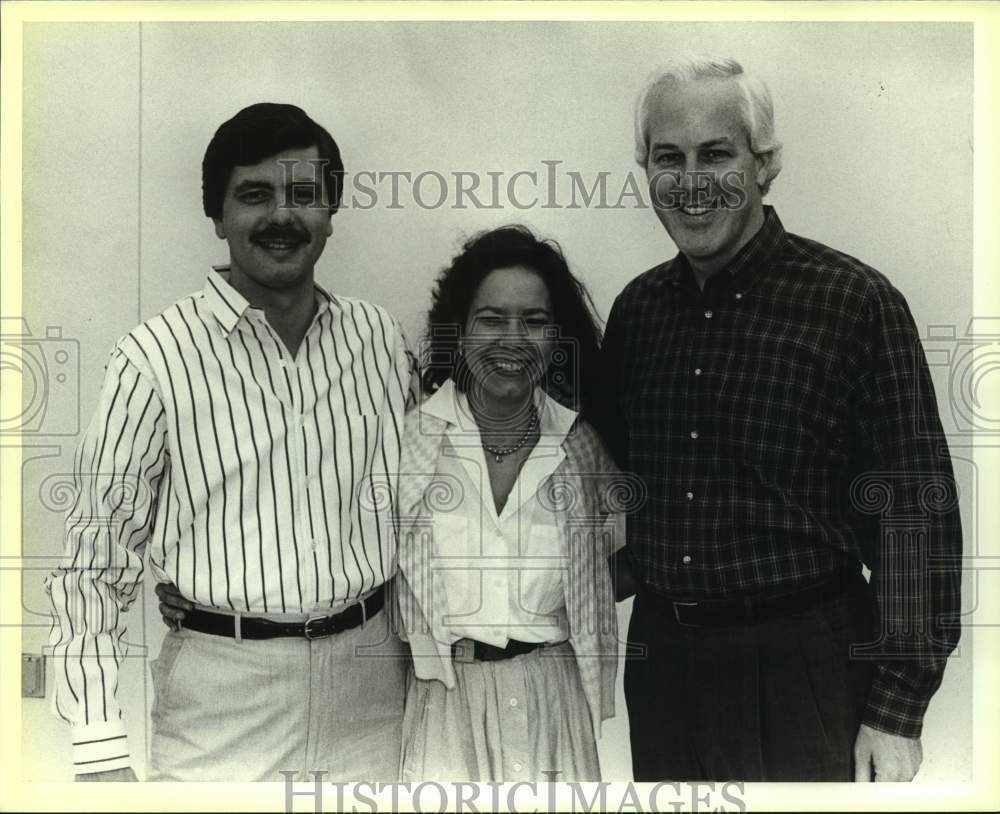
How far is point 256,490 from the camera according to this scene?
7.03ft

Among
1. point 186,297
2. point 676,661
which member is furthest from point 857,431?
point 186,297

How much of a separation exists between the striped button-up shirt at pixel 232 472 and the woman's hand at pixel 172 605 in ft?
0.09

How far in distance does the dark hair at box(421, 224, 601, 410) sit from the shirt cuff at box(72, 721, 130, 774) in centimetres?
105

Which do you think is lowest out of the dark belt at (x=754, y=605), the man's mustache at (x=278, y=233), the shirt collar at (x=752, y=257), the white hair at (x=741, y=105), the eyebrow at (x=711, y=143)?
the dark belt at (x=754, y=605)

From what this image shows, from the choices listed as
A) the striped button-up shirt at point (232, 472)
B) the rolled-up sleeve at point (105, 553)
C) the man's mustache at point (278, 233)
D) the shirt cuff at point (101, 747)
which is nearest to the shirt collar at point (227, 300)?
the striped button-up shirt at point (232, 472)

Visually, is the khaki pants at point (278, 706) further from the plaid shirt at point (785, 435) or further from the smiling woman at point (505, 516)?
the plaid shirt at point (785, 435)

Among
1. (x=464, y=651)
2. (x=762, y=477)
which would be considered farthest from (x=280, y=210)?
(x=762, y=477)

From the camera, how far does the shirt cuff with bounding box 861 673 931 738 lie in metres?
2.18

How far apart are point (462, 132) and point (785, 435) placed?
98 centimetres

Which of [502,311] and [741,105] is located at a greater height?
[741,105]

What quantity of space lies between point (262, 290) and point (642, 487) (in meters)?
0.95

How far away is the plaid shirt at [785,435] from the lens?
6.88 ft

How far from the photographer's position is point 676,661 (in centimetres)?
218

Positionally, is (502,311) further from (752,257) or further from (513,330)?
(752,257)
